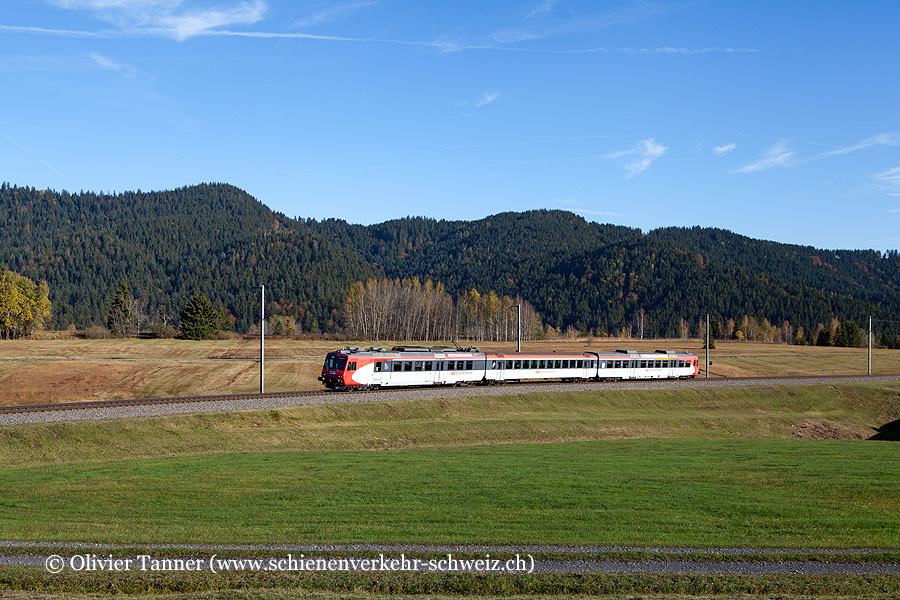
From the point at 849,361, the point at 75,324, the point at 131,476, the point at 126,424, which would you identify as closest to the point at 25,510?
the point at 131,476

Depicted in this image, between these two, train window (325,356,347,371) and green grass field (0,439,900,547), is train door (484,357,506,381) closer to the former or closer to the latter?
train window (325,356,347,371)

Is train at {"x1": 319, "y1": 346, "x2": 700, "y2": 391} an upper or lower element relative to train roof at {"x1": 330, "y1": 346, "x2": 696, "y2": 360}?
lower

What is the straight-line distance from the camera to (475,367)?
54344mm

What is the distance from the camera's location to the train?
158 ft

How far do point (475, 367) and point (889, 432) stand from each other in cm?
2820

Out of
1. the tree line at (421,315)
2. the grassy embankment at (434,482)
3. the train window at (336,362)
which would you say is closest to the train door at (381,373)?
the train window at (336,362)

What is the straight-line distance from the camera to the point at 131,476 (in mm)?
22906

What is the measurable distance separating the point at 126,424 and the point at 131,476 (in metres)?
11.0

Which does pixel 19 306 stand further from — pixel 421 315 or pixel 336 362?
pixel 336 362

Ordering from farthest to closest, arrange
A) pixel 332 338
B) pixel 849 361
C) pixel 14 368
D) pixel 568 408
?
pixel 332 338
pixel 849 361
pixel 14 368
pixel 568 408

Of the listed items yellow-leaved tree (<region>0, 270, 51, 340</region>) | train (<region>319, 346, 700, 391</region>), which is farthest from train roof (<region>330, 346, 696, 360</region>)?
yellow-leaved tree (<region>0, 270, 51, 340</region>)

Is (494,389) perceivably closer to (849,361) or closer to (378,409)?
(378,409)

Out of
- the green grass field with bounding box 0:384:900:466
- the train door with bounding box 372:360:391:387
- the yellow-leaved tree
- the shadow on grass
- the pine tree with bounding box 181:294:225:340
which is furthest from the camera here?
the yellow-leaved tree

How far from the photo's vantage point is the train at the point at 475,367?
4822 centimetres
